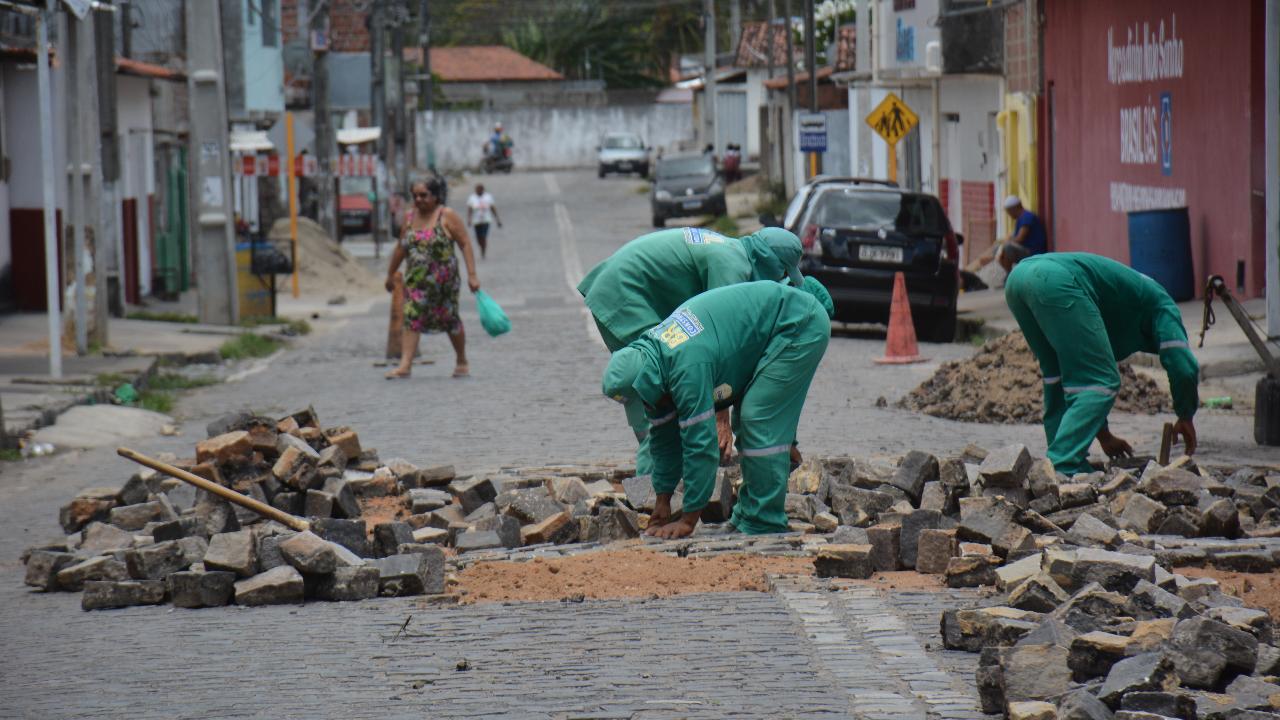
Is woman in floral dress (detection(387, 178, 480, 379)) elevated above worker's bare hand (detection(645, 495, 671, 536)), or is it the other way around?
woman in floral dress (detection(387, 178, 480, 379))

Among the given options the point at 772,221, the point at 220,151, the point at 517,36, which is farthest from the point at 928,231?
the point at 517,36

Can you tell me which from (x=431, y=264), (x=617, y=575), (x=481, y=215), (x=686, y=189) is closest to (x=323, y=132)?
(x=481, y=215)

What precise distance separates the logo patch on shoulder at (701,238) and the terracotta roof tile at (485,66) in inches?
3421

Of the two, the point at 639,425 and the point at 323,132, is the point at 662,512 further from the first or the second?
the point at 323,132

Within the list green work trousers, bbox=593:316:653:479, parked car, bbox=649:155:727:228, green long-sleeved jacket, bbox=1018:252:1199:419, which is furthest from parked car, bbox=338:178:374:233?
green long-sleeved jacket, bbox=1018:252:1199:419

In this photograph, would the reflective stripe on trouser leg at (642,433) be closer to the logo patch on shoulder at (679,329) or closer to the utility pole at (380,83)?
the logo patch on shoulder at (679,329)

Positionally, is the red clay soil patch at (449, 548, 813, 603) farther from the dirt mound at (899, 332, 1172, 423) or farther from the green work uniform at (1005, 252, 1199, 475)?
the dirt mound at (899, 332, 1172, 423)

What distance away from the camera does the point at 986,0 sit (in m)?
28.7

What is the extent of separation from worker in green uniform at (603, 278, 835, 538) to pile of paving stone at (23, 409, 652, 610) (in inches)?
18.7

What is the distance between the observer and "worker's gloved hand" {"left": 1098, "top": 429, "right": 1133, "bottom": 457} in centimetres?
965

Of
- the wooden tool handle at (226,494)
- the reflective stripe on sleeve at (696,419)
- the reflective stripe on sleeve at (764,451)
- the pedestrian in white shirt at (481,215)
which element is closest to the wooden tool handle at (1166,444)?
the reflective stripe on sleeve at (764,451)

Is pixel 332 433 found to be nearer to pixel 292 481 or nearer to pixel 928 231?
pixel 292 481

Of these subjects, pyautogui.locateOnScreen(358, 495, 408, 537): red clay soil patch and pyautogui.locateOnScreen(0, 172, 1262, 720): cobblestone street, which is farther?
pyautogui.locateOnScreen(358, 495, 408, 537): red clay soil patch

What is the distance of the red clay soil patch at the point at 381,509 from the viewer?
9.07 meters
